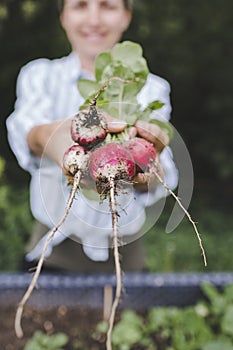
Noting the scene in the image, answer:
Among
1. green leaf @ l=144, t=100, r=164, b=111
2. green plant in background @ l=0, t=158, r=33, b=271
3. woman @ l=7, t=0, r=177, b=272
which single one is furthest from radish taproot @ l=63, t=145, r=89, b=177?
green plant in background @ l=0, t=158, r=33, b=271

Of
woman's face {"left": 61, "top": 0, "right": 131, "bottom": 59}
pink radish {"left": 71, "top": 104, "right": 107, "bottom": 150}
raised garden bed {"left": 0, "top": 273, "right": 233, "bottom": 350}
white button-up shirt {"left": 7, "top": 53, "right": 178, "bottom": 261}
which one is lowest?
raised garden bed {"left": 0, "top": 273, "right": 233, "bottom": 350}

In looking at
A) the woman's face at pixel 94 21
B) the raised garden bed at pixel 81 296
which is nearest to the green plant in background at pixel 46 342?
the raised garden bed at pixel 81 296

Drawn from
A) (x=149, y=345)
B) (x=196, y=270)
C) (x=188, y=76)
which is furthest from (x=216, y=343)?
(x=188, y=76)

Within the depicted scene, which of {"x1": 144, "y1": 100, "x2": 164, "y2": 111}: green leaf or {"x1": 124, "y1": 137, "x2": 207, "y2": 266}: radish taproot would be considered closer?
{"x1": 124, "y1": 137, "x2": 207, "y2": 266}: radish taproot

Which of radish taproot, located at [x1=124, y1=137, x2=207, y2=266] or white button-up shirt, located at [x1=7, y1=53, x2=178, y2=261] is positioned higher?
radish taproot, located at [x1=124, y1=137, x2=207, y2=266]

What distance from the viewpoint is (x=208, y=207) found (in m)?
3.71

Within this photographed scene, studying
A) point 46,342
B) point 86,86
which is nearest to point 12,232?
point 46,342

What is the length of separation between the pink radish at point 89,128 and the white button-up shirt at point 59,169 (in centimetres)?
12

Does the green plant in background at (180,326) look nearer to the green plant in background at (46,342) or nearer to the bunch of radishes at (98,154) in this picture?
the green plant in background at (46,342)

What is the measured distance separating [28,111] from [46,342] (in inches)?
31.7

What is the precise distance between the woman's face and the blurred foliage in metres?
1.72

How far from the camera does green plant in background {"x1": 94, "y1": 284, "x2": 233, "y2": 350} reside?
183cm

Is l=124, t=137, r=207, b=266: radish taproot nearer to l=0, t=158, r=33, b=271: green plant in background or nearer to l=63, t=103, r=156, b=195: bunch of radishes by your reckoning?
l=63, t=103, r=156, b=195: bunch of radishes

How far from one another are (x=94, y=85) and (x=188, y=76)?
2645 mm
